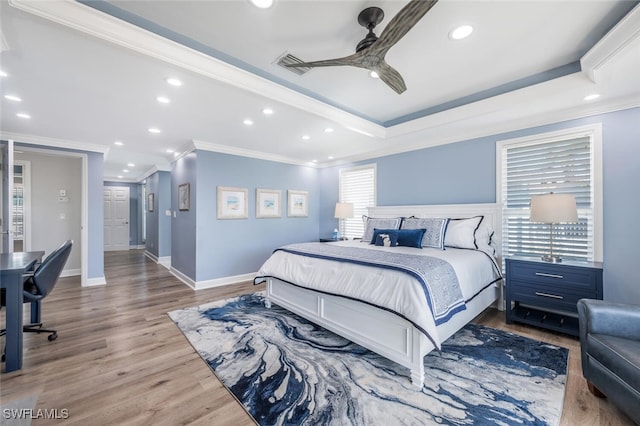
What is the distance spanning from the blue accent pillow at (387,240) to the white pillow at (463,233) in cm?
67

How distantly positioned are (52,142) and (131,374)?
4.41 meters

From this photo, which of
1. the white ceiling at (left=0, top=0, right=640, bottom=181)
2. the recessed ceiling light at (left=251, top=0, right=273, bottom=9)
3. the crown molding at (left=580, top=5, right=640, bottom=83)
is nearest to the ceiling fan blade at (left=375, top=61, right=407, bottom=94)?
the white ceiling at (left=0, top=0, right=640, bottom=181)

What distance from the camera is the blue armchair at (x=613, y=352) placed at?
145 centimetres

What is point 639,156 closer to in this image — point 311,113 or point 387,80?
point 387,80

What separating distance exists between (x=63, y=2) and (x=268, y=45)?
1.29 m

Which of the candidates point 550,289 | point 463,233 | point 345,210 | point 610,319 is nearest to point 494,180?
point 463,233

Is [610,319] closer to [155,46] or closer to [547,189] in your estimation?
[547,189]

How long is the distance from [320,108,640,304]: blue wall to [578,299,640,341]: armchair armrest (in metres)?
1.36

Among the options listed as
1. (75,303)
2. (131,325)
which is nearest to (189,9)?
(131,325)

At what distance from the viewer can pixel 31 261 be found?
2410 mm

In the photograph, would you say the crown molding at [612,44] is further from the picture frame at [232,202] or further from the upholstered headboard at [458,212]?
the picture frame at [232,202]

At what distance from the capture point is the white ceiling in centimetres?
182

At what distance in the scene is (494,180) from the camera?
3.56 metres

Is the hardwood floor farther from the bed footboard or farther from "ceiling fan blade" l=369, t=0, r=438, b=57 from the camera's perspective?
"ceiling fan blade" l=369, t=0, r=438, b=57
